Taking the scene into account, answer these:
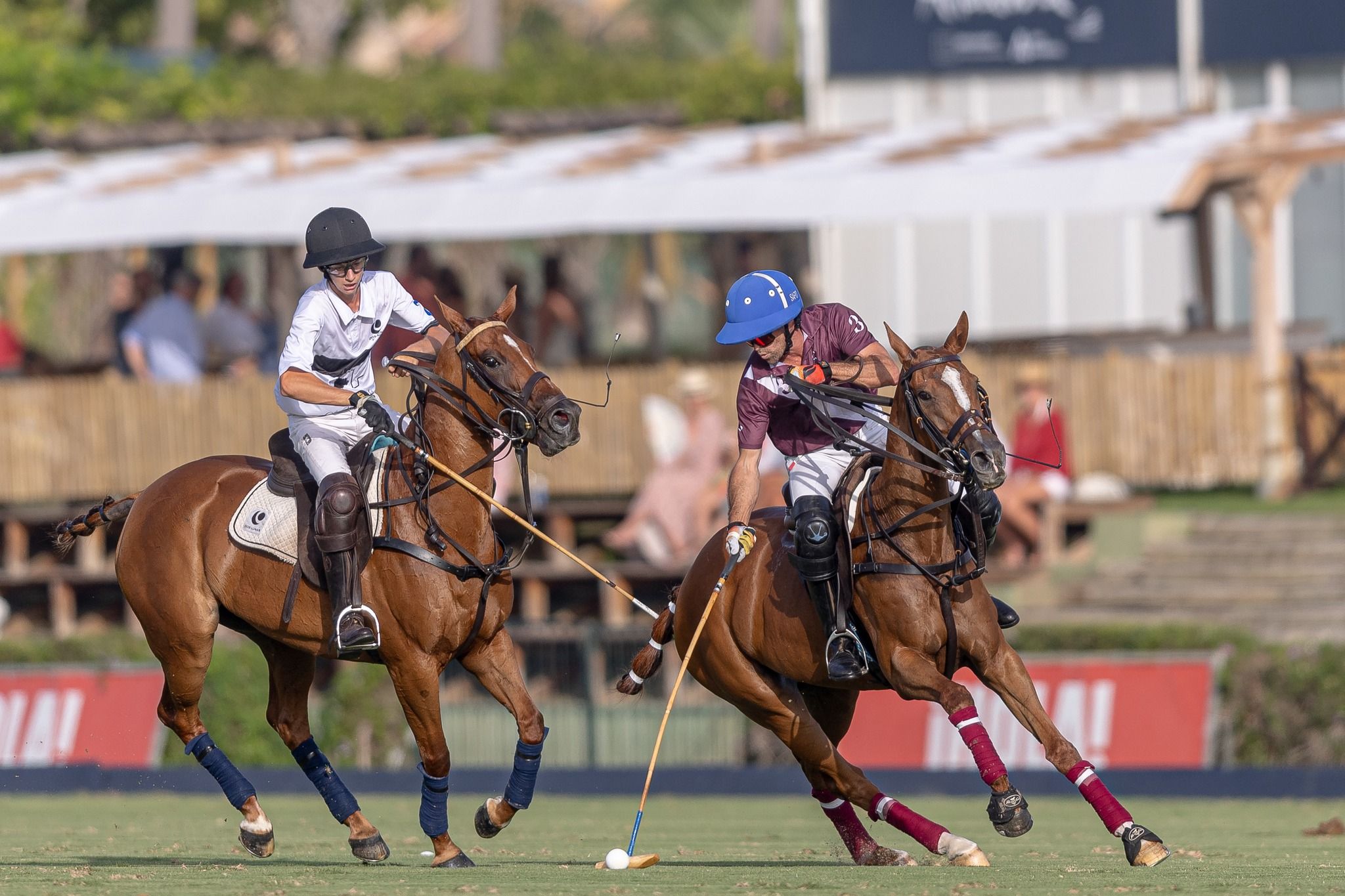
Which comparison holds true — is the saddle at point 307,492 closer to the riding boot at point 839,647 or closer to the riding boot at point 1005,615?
the riding boot at point 839,647

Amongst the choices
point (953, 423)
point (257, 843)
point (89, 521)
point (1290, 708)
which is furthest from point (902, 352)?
point (1290, 708)

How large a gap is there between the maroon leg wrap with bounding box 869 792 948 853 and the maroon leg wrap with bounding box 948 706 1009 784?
0.38 m

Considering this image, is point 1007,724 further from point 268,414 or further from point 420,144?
point 420,144

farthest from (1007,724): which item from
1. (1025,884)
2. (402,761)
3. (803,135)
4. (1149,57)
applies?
(1149,57)

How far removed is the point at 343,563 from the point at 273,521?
1.59 feet

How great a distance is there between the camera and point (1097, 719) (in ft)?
42.1

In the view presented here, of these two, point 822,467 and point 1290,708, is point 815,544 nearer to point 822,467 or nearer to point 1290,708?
point 822,467

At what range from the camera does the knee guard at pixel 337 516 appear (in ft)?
26.8

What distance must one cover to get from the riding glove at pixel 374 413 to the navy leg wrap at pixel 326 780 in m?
1.25

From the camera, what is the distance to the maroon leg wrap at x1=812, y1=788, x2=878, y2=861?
827 cm

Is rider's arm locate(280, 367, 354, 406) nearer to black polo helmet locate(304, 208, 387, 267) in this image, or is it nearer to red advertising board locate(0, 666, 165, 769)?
black polo helmet locate(304, 208, 387, 267)

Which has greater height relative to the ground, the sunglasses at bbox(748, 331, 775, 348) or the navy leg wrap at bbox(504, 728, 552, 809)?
the sunglasses at bbox(748, 331, 775, 348)

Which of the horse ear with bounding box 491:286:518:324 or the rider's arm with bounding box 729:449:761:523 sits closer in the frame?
the horse ear with bounding box 491:286:518:324

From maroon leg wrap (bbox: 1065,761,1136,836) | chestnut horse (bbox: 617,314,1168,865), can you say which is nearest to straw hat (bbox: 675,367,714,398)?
chestnut horse (bbox: 617,314,1168,865)
